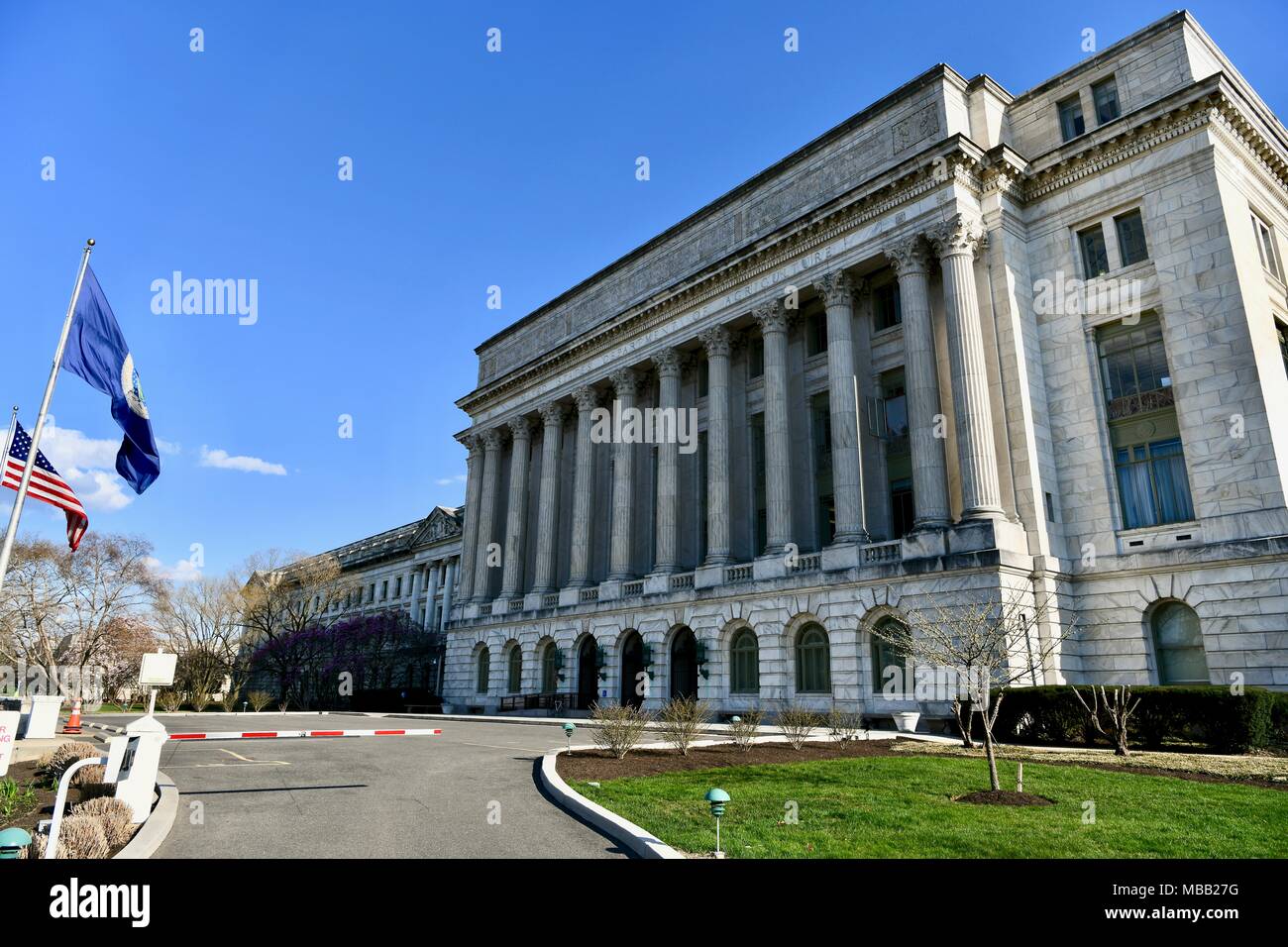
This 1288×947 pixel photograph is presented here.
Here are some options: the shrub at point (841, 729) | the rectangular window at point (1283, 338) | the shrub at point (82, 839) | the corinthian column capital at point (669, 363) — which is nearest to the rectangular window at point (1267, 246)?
the rectangular window at point (1283, 338)

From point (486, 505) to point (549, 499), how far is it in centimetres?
775

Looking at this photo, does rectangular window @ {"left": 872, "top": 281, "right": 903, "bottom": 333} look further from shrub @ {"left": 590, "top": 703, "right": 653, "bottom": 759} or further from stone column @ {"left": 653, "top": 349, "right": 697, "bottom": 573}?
shrub @ {"left": 590, "top": 703, "right": 653, "bottom": 759}

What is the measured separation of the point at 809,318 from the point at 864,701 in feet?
61.5

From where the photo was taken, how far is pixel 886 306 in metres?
35.8

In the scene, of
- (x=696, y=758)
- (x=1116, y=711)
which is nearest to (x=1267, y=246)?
(x=1116, y=711)

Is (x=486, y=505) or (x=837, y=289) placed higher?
(x=837, y=289)

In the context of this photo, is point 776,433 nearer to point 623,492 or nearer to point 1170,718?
point 623,492

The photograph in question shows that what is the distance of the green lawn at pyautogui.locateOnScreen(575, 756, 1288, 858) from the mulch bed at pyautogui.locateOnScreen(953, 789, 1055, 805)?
0.28 meters

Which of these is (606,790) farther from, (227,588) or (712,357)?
(227,588)

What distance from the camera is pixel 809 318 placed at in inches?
1517

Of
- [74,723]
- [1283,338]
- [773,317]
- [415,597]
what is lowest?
[74,723]

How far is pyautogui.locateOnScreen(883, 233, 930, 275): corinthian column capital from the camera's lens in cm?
3155

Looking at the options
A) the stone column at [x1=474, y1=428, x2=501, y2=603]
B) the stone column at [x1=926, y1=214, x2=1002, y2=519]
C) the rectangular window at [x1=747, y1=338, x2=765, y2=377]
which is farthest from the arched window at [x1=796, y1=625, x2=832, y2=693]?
the stone column at [x1=474, y1=428, x2=501, y2=603]

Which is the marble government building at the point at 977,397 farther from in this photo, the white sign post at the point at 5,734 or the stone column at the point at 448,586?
the stone column at the point at 448,586
